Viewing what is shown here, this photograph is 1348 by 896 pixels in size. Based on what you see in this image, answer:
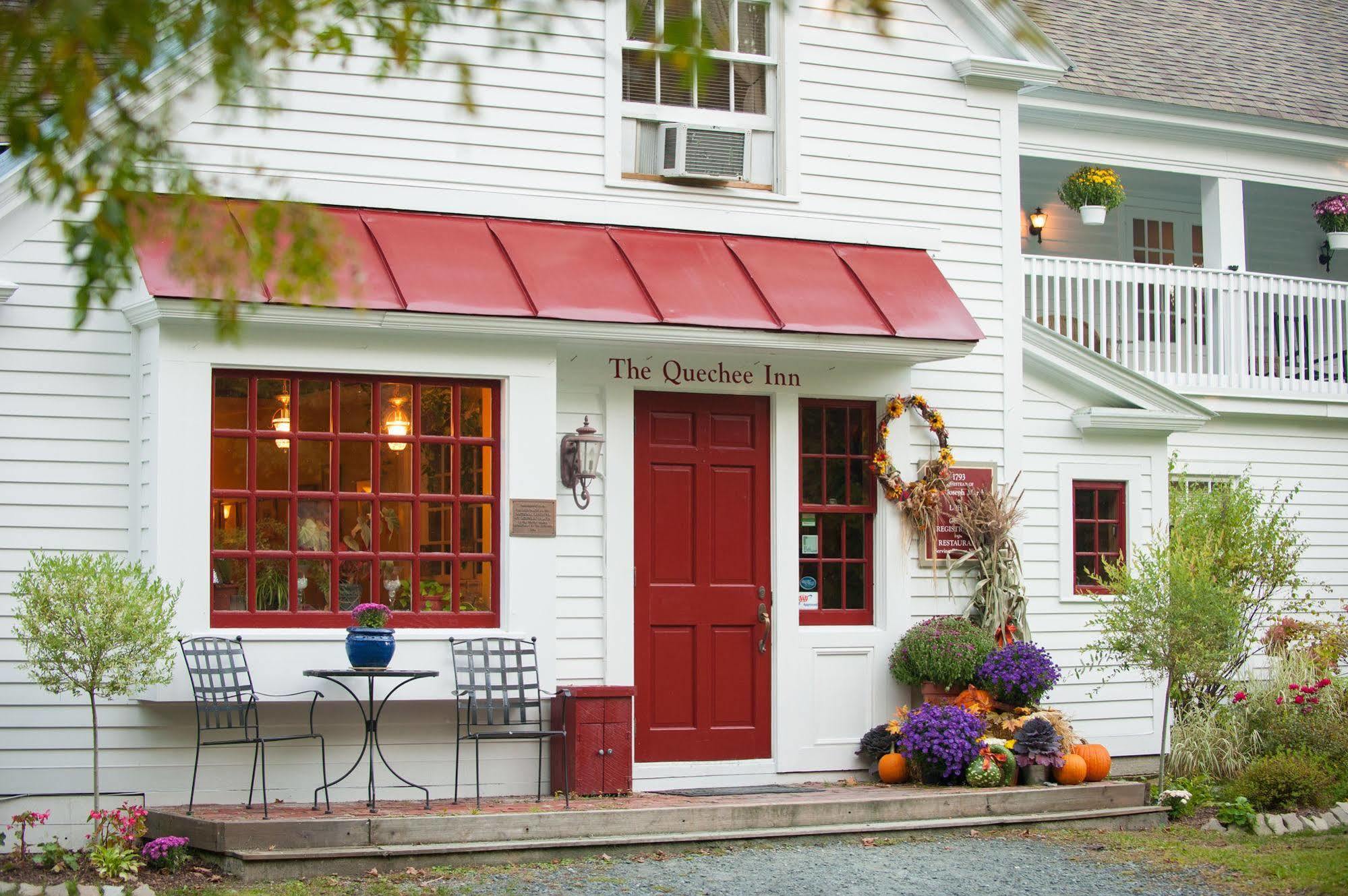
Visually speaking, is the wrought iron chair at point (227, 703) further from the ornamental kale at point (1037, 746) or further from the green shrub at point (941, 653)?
the ornamental kale at point (1037, 746)

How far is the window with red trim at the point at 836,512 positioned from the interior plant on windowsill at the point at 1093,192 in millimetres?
4947

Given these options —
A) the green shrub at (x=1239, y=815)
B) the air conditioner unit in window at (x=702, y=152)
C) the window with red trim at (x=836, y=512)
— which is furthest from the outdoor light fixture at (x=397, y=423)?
the green shrub at (x=1239, y=815)

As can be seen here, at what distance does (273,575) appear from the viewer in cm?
952

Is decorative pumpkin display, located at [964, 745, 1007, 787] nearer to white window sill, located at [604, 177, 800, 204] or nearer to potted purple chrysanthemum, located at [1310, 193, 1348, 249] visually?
white window sill, located at [604, 177, 800, 204]

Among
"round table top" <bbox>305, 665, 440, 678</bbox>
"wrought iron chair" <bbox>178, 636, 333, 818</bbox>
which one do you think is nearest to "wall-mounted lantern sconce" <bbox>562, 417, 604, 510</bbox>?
"round table top" <bbox>305, 665, 440, 678</bbox>

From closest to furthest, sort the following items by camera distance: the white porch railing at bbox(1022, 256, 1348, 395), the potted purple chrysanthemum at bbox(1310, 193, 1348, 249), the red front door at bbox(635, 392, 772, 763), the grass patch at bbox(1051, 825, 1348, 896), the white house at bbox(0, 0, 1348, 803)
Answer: the grass patch at bbox(1051, 825, 1348, 896), the white house at bbox(0, 0, 1348, 803), the red front door at bbox(635, 392, 772, 763), the white porch railing at bbox(1022, 256, 1348, 395), the potted purple chrysanthemum at bbox(1310, 193, 1348, 249)

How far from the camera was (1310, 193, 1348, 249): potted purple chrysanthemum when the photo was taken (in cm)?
1656

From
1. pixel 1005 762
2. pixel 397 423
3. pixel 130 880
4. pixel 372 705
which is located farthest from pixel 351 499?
pixel 1005 762

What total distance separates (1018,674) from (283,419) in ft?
16.7

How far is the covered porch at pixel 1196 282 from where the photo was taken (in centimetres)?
1447

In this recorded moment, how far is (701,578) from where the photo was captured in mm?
10891

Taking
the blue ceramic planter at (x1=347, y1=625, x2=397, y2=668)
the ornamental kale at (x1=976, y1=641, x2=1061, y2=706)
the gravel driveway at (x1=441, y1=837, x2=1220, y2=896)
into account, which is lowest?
the gravel driveway at (x1=441, y1=837, x2=1220, y2=896)

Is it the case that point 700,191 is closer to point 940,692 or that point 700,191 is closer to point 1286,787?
point 940,692

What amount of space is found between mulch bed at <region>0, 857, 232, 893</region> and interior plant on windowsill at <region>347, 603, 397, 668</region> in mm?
1427
